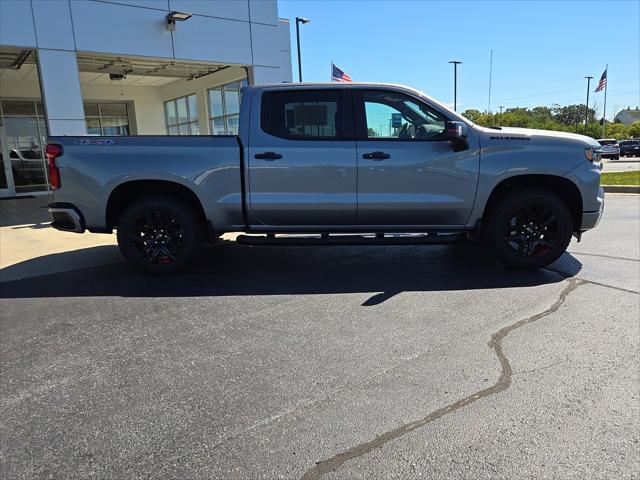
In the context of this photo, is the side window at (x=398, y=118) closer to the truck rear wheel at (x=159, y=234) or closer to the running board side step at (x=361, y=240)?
the running board side step at (x=361, y=240)

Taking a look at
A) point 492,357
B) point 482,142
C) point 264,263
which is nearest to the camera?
point 492,357

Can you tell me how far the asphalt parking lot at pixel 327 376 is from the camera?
2.57 meters

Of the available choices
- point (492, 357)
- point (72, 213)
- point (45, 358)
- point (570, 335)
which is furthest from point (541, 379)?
point (72, 213)

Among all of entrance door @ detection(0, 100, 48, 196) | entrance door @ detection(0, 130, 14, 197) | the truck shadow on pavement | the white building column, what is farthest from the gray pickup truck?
entrance door @ detection(0, 100, 48, 196)

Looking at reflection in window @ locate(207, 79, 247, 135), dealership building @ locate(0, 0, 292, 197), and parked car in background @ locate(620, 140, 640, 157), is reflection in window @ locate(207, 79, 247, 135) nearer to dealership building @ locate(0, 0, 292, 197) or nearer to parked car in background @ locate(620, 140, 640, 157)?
dealership building @ locate(0, 0, 292, 197)

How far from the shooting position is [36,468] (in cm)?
254

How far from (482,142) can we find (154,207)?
148 inches

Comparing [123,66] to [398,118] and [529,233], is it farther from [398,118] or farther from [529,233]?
[529,233]

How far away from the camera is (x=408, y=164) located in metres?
5.61

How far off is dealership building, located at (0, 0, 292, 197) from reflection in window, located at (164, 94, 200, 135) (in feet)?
0.15

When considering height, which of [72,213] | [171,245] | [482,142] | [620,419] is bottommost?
[620,419]

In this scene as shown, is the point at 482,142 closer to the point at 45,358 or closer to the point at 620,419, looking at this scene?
the point at 620,419

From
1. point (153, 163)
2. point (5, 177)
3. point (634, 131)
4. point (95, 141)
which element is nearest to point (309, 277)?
point (153, 163)

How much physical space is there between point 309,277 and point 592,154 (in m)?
3.44
